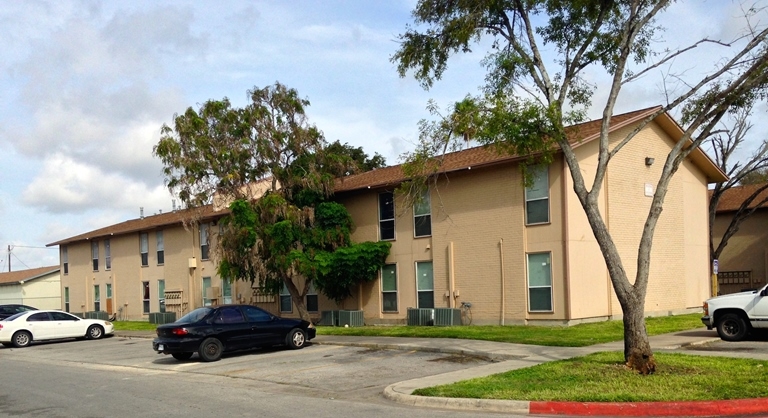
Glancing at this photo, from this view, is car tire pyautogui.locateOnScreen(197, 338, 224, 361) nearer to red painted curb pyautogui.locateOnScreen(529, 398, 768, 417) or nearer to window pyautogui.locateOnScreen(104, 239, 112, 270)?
red painted curb pyautogui.locateOnScreen(529, 398, 768, 417)

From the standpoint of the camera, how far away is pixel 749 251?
121 ft

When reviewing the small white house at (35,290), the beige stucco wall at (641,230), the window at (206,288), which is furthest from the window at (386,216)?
the small white house at (35,290)

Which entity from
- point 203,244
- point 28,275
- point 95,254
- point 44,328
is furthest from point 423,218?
point 28,275

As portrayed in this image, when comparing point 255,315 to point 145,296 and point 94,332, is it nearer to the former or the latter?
point 94,332

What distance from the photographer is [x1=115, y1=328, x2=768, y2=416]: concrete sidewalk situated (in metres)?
10.3

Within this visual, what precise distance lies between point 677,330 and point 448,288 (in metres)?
7.95

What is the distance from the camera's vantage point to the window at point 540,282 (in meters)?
23.7

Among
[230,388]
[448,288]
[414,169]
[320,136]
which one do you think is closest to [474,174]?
[448,288]

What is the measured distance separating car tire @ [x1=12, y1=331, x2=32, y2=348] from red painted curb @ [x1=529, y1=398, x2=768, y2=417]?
2480 cm

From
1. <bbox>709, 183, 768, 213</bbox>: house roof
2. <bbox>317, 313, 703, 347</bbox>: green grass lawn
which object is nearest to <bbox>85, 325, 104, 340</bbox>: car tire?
<bbox>317, 313, 703, 347</bbox>: green grass lawn

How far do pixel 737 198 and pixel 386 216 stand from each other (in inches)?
813

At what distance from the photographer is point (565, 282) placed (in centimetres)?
2314

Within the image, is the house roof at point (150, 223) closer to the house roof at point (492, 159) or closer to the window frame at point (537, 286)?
the house roof at point (492, 159)

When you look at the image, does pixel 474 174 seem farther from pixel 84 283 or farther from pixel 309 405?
pixel 84 283
